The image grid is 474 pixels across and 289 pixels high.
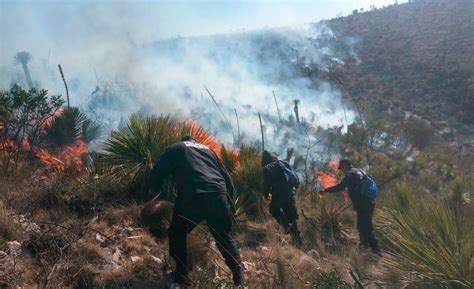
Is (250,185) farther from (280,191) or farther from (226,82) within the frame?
(226,82)

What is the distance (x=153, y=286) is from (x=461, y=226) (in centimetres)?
270

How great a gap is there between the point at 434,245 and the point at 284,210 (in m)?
4.27

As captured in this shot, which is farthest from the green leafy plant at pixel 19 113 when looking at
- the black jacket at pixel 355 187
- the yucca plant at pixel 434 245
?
the yucca plant at pixel 434 245

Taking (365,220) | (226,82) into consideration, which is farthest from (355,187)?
(226,82)

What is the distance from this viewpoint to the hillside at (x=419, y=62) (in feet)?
110

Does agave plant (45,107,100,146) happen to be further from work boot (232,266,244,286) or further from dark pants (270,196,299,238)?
work boot (232,266,244,286)

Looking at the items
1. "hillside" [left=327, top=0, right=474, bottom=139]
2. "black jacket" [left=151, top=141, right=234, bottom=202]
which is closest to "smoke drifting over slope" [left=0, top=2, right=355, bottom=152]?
"hillside" [left=327, top=0, right=474, bottom=139]

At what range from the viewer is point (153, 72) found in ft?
150

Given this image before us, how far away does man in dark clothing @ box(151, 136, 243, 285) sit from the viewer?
4254 mm

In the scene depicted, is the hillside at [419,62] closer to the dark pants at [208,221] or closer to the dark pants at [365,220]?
the dark pants at [365,220]

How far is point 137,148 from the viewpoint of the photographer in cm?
692

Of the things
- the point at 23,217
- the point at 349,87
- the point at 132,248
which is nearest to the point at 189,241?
the point at 132,248

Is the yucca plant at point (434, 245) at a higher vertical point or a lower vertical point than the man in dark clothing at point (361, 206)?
higher

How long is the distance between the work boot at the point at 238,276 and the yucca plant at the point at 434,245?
1510mm
